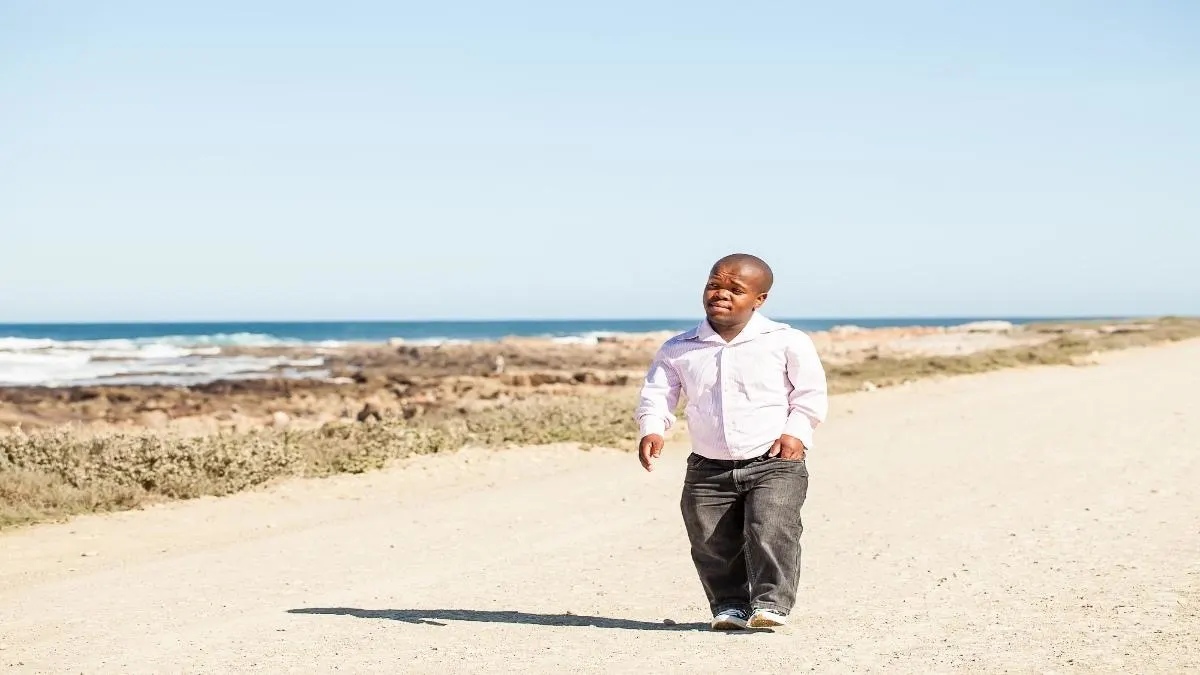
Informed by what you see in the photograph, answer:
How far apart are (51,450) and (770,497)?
9136 mm

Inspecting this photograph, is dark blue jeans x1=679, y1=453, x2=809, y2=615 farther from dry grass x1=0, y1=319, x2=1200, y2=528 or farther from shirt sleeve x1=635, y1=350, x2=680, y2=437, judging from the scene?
dry grass x1=0, y1=319, x2=1200, y2=528

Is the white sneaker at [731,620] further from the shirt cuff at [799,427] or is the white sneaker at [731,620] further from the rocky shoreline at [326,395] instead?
the rocky shoreline at [326,395]

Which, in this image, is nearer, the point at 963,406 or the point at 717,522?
the point at 717,522

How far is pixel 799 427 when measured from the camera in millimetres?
5906

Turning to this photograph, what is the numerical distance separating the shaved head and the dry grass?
24.0 ft

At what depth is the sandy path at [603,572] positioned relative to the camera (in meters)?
5.90

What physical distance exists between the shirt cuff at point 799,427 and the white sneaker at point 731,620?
926mm

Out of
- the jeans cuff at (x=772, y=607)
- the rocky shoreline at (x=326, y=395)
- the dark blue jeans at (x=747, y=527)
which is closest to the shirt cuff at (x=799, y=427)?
the dark blue jeans at (x=747, y=527)

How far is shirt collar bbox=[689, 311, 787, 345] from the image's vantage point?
597 centimetres

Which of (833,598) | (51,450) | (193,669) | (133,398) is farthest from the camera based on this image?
(133,398)

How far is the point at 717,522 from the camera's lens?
20.1ft

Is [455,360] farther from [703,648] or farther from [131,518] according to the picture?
[703,648]

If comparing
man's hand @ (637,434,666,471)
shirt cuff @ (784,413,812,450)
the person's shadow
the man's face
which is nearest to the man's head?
the man's face

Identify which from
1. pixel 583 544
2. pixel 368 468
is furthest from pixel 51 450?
pixel 583 544
